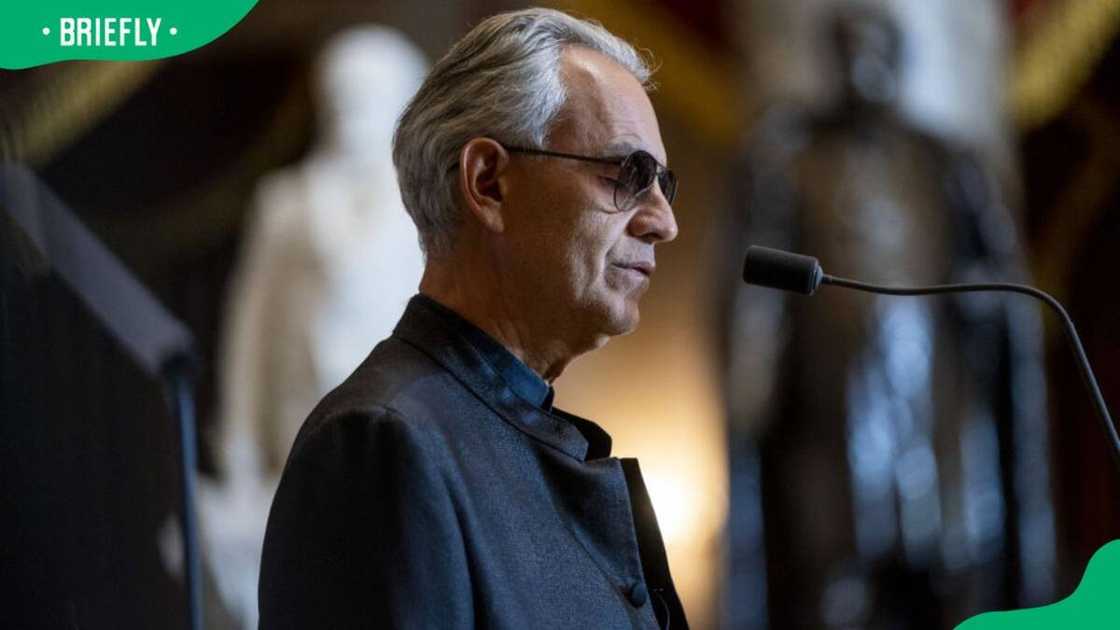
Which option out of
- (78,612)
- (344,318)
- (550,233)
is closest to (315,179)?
(344,318)

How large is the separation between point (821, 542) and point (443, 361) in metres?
4.02

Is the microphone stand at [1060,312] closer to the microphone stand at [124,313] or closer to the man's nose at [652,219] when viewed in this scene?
the man's nose at [652,219]

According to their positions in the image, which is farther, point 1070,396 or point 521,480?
point 1070,396

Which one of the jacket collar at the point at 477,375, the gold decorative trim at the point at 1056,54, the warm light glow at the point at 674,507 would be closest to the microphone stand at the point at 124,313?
the jacket collar at the point at 477,375

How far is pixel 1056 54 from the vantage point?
5.68m

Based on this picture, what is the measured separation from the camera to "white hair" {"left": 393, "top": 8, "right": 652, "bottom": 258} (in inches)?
70.5

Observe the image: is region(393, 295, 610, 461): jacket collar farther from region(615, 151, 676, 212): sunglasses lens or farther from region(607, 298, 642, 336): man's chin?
region(615, 151, 676, 212): sunglasses lens

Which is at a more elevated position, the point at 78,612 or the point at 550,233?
the point at 550,233

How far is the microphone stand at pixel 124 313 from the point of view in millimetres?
2318

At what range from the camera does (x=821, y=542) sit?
18.1ft

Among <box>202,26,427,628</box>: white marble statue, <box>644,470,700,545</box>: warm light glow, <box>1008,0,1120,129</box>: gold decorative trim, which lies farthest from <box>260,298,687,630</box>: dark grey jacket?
<box>1008,0,1120,129</box>: gold decorative trim

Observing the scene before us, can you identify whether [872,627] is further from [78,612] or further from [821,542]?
[78,612]

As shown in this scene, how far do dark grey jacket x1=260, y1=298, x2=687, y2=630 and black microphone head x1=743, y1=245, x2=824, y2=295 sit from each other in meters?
0.25

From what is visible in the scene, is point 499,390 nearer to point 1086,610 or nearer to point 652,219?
point 652,219
